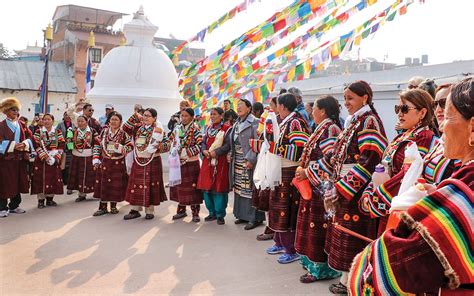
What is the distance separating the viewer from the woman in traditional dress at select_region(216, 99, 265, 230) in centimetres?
620

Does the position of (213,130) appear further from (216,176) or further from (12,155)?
(12,155)

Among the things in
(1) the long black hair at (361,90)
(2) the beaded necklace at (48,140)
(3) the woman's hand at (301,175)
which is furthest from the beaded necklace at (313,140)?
(2) the beaded necklace at (48,140)

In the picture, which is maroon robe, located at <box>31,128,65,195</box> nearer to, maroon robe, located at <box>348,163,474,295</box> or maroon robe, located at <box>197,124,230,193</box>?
maroon robe, located at <box>197,124,230,193</box>

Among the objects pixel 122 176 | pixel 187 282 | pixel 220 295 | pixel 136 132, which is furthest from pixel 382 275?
pixel 122 176

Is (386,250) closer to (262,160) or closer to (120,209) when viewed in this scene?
(262,160)

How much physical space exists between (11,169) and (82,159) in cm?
155

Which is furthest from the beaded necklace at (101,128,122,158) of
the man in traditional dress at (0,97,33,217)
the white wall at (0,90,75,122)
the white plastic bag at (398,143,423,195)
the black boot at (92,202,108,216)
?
Answer: the white wall at (0,90,75,122)

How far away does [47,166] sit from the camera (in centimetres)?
767

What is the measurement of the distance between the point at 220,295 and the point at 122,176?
3741 mm

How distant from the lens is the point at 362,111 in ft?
12.0

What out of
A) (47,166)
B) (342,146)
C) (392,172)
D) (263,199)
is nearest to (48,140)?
(47,166)

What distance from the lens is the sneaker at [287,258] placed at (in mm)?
4797

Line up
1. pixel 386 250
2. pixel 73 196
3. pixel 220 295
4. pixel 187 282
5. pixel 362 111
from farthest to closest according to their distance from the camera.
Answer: pixel 73 196 → pixel 187 282 → pixel 220 295 → pixel 362 111 → pixel 386 250

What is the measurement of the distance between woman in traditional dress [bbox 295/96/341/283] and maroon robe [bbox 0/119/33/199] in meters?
4.87
